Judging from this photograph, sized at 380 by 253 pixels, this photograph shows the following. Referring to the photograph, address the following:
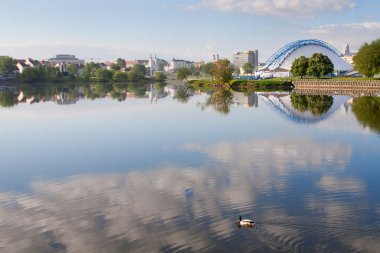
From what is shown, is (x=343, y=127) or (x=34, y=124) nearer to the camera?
(x=343, y=127)

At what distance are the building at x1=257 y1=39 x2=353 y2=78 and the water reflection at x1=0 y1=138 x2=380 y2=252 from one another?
457 ft

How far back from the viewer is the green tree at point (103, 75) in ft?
545

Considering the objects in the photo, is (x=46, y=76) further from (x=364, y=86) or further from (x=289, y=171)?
(x=289, y=171)

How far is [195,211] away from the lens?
14.6 m

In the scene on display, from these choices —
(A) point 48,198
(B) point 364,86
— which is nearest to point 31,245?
(A) point 48,198

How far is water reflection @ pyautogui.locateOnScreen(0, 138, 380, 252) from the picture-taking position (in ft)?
39.9

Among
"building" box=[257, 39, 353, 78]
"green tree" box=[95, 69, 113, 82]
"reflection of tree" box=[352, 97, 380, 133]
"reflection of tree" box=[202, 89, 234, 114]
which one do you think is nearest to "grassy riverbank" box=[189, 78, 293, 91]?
"reflection of tree" box=[202, 89, 234, 114]

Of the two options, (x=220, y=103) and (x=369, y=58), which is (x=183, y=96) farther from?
(x=369, y=58)

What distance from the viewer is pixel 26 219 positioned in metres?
14.2

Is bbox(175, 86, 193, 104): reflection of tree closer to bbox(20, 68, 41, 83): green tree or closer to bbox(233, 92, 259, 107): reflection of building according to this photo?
bbox(233, 92, 259, 107): reflection of building

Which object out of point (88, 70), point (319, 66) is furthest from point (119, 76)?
point (319, 66)

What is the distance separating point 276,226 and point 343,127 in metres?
24.0

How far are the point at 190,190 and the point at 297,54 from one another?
151 m

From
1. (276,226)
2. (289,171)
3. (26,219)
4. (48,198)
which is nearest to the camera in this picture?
(276,226)
